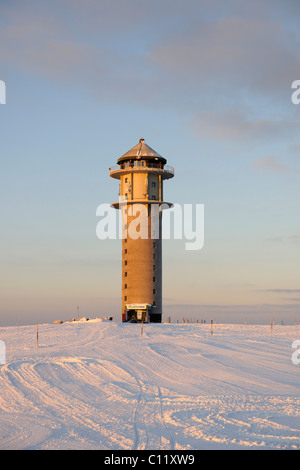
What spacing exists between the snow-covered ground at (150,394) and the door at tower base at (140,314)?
2698 cm

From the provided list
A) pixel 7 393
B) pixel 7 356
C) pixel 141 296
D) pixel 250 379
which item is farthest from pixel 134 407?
pixel 141 296

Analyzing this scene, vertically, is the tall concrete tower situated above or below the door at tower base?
above

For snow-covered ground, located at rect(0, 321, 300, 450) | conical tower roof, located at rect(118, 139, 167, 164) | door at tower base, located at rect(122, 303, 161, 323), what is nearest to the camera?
snow-covered ground, located at rect(0, 321, 300, 450)

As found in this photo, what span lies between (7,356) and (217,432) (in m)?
23.5

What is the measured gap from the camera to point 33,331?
6106cm

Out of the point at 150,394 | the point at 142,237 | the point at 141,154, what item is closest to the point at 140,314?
the point at 142,237

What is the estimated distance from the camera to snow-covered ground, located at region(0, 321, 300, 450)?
62.2 ft

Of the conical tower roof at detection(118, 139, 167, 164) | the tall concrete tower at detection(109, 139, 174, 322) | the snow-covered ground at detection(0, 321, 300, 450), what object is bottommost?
the snow-covered ground at detection(0, 321, 300, 450)

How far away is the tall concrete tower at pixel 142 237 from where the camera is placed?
78938 millimetres

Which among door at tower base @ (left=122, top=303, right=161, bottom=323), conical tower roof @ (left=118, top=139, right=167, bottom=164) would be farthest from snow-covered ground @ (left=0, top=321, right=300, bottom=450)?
conical tower roof @ (left=118, top=139, right=167, bottom=164)

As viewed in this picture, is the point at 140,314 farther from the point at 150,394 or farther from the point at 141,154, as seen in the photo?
the point at 150,394

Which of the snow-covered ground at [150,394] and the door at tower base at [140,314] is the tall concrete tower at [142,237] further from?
the snow-covered ground at [150,394]

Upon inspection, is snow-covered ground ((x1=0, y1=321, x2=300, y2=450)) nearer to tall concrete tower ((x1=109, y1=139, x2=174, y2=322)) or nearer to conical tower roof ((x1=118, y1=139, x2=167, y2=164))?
tall concrete tower ((x1=109, y1=139, x2=174, y2=322))
